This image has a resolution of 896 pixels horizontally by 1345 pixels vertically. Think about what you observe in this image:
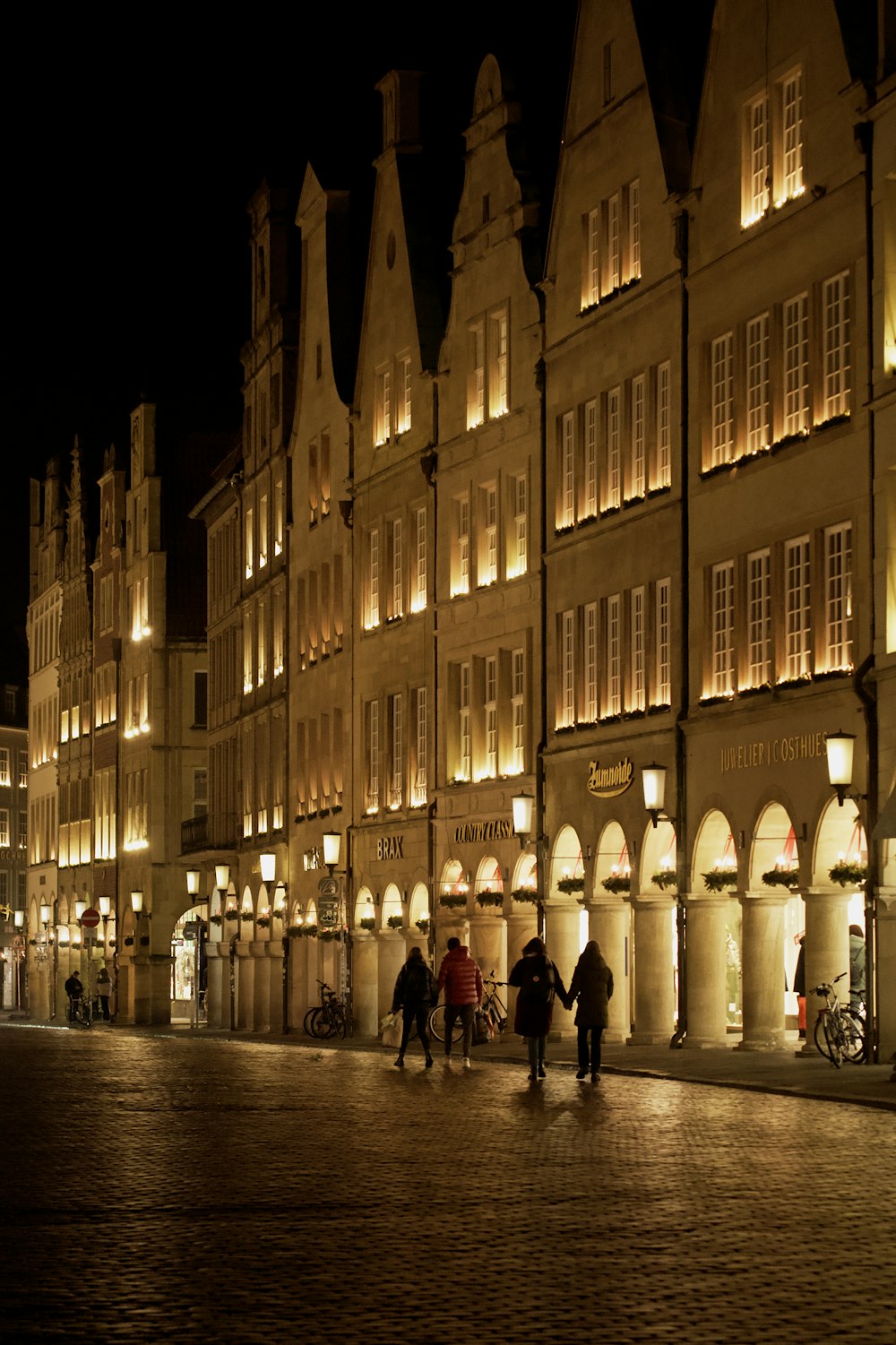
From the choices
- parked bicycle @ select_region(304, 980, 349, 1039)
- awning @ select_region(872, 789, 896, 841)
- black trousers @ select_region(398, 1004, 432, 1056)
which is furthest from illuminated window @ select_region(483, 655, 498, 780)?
awning @ select_region(872, 789, 896, 841)

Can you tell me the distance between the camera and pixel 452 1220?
1595 cm

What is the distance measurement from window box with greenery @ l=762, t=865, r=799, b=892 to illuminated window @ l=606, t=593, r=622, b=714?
7.30 m

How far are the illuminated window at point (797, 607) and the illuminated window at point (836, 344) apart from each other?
2040 millimetres

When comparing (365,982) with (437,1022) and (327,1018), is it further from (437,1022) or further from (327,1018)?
(437,1022)

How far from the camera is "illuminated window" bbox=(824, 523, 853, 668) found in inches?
1412

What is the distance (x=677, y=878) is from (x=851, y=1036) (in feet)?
24.6

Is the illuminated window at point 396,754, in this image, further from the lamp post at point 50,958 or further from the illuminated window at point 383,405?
the lamp post at point 50,958

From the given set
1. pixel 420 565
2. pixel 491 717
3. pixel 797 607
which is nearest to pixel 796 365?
pixel 797 607

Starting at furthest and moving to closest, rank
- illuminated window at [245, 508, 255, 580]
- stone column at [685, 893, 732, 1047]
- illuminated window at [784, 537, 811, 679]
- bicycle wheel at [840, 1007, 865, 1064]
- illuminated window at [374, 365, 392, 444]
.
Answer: illuminated window at [245, 508, 255, 580]
illuminated window at [374, 365, 392, 444]
stone column at [685, 893, 732, 1047]
illuminated window at [784, 537, 811, 679]
bicycle wheel at [840, 1007, 865, 1064]

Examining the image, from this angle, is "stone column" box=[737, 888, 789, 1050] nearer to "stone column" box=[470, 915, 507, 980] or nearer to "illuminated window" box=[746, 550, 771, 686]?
"illuminated window" box=[746, 550, 771, 686]

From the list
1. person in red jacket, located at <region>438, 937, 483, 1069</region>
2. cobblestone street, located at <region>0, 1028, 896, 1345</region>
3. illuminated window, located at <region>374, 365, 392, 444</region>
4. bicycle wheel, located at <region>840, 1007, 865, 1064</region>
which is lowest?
cobblestone street, located at <region>0, 1028, 896, 1345</region>

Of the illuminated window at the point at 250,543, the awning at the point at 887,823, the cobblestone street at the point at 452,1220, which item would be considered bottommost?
the cobblestone street at the point at 452,1220

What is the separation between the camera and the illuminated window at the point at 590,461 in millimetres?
45750

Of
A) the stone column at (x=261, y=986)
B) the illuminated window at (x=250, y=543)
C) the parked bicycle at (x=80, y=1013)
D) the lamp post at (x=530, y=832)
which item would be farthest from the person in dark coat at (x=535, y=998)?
the parked bicycle at (x=80, y=1013)
